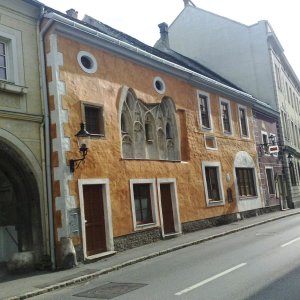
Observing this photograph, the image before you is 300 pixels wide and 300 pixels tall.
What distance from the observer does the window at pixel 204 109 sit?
2014cm

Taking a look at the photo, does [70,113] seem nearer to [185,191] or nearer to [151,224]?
[151,224]

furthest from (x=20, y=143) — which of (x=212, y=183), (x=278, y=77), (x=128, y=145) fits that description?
(x=278, y=77)

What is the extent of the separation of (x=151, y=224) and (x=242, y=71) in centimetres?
1976

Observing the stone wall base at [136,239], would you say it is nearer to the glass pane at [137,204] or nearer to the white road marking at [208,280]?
the glass pane at [137,204]

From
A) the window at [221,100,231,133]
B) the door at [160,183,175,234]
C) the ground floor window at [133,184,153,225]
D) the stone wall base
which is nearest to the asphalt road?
the stone wall base

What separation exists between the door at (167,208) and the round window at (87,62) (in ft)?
16.6

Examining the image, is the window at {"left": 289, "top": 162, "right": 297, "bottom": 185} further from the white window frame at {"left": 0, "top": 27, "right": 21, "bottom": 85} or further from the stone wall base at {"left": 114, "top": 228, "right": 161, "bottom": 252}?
the white window frame at {"left": 0, "top": 27, "right": 21, "bottom": 85}

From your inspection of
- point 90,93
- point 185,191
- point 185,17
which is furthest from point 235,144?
point 185,17

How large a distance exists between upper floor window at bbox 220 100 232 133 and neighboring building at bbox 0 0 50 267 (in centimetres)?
1182

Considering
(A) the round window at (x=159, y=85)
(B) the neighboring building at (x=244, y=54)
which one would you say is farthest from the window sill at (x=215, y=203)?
(B) the neighboring building at (x=244, y=54)

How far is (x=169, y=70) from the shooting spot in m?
17.8

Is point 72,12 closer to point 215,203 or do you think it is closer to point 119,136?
point 119,136

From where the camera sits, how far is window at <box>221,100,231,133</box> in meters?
22.2

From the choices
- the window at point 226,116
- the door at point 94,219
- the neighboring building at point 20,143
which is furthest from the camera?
the window at point 226,116
